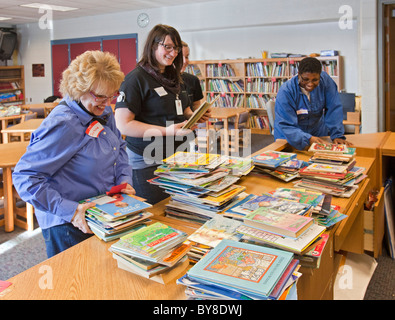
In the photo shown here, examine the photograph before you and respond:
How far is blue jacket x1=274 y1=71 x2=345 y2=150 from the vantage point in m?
3.11

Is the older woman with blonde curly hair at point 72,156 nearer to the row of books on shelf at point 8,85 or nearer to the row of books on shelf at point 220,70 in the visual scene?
the row of books on shelf at point 220,70

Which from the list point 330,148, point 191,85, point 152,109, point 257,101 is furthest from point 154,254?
point 257,101

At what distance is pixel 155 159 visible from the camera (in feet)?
8.04

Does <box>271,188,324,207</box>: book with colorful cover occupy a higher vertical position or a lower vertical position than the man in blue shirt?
lower

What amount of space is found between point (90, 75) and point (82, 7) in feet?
31.6

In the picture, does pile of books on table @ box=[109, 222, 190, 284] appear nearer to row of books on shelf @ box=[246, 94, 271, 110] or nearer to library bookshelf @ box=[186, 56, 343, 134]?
library bookshelf @ box=[186, 56, 343, 134]

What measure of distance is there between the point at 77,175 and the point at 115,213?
30cm

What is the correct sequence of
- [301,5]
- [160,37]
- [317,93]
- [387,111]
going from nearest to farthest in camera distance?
1. [160,37]
2. [317,93]
3. [387,111]
4. [301,5]

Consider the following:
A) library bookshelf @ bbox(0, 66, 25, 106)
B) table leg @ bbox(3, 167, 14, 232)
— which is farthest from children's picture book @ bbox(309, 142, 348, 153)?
library bookshelf @ bbox(0, 66, 25, 106)

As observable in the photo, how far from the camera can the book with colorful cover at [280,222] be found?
4.54 feet

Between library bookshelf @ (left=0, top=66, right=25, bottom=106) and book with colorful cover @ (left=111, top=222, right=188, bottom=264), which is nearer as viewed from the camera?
book with colorful cover @ (left=111, top=222, right=188, bottom=264)

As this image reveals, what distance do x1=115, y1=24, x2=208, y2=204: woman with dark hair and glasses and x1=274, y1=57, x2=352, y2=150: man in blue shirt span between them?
1.02 metres

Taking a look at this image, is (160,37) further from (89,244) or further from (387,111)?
(387,111)
